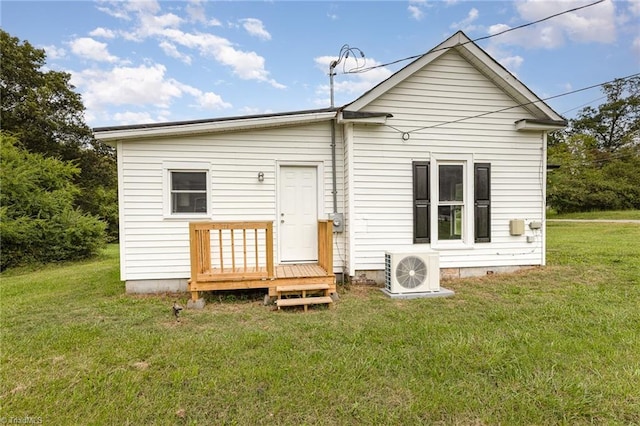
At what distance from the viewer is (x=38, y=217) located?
31.6ft

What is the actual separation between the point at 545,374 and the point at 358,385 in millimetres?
1502

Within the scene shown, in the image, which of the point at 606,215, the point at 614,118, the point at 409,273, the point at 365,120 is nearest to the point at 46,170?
the point at 365,120

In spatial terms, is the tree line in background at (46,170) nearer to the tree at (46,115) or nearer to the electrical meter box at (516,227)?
the tree at (46,115)

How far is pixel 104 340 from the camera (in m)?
3.37

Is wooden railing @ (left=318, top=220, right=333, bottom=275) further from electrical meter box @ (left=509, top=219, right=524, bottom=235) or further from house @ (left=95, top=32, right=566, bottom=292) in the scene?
electrical meter box @ (left=509, top=219, right=524, bottom=235)

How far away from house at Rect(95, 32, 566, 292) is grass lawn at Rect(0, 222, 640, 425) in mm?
1291

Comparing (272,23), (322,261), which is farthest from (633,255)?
(272,23)

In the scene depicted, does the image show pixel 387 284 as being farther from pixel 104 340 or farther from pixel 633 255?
pixel 633 255

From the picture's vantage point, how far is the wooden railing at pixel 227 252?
4.65m

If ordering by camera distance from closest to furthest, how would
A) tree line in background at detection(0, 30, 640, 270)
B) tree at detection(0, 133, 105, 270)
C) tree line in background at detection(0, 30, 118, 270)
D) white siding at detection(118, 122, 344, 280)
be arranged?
white siding at detection(118, 122, 344, 280)
tree at detection(0, 133, 105, 270)
tree line in background at detection(0, 30, 118, 270)
tree line in background at detection(0, 30, 640, 270)

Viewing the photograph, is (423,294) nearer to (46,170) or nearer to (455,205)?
(455,205)

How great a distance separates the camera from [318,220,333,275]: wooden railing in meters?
4.97

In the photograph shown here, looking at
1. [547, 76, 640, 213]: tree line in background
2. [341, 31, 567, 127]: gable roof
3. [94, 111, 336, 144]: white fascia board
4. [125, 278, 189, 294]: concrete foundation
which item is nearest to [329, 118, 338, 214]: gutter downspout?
[94, 111, 336, 144]: white fascia board

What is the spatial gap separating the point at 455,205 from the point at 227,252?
426 centimetres
